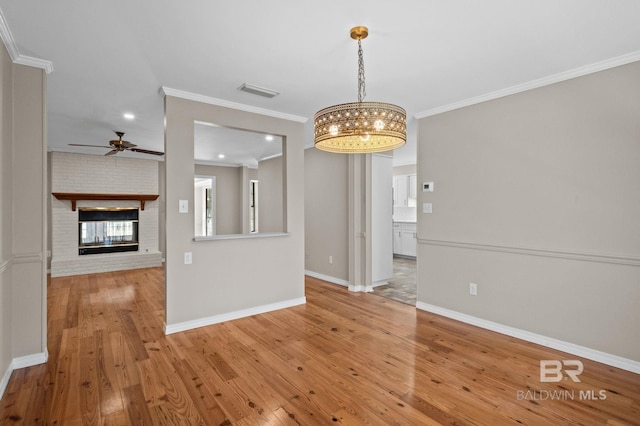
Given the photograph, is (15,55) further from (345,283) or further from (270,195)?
(270,195)

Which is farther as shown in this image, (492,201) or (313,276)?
(313,276)

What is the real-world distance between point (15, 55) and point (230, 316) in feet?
9.87

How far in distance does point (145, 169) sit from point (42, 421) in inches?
241

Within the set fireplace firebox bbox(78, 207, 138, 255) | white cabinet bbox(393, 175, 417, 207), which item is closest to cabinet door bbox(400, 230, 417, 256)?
white cabinet bbox(393, 175, 417, 207)

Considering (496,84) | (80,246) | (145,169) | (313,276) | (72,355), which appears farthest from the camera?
(145,169)

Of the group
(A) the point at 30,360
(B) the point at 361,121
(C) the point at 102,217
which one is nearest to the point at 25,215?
(A) the point at 30,360

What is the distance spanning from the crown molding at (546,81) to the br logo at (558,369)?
2.46 meters

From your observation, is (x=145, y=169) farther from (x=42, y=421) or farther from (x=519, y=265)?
(x=519, y=265)

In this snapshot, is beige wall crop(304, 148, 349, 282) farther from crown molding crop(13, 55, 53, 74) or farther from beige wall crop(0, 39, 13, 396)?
beige wall crop(0, 39, 13, 396)

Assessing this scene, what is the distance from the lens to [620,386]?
2352mm

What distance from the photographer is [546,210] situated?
3.05 m

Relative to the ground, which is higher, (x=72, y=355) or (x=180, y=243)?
(x=180, y=243)

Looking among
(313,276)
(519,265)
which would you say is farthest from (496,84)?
(313,276)

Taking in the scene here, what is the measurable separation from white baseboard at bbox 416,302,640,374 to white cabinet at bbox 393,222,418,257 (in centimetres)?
412
